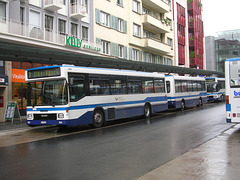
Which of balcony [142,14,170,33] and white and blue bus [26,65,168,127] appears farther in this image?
balcony [142,14,170,33]

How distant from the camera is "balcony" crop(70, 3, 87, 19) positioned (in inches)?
962

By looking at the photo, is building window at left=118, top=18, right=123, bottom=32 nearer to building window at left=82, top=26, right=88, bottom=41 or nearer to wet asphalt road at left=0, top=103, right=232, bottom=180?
building window at left=82, top=26, right=88, bottom=41

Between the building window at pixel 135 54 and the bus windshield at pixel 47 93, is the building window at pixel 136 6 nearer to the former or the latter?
the building window at pixel 135 54

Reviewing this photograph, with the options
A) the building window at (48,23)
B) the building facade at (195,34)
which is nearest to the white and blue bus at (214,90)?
the building window at (48,23)

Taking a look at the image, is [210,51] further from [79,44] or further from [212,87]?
[79,44]

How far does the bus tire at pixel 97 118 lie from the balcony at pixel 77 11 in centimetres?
1336

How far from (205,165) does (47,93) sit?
832 centimetres

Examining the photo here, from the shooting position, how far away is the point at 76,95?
491 inches

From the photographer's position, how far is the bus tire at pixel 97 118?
13500 mm

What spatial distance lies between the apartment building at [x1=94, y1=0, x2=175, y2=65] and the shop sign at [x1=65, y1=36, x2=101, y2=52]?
1398 mm

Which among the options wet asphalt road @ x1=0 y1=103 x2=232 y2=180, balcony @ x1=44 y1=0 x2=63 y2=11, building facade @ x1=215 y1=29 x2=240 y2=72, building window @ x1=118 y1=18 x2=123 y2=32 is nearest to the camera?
wet asphalt road @ x1=0 y1=103 x2=232 y2=180

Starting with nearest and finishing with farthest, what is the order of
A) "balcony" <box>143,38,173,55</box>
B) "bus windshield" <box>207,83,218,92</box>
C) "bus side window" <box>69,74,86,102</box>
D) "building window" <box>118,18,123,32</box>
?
1. "bus side window" <box>69,74,86,102</box>
2. "building window" <box>118,18,123,32</box>
3. "bus windshield" <box>207,83,218,92</box>
4. "balcony" <box>143,38,173,55</box>

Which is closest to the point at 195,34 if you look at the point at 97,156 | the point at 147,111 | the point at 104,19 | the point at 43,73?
the point at 104,19

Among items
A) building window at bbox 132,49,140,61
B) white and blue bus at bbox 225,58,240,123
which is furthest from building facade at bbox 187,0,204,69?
white and blue bus at bbox 225,58,240,123
